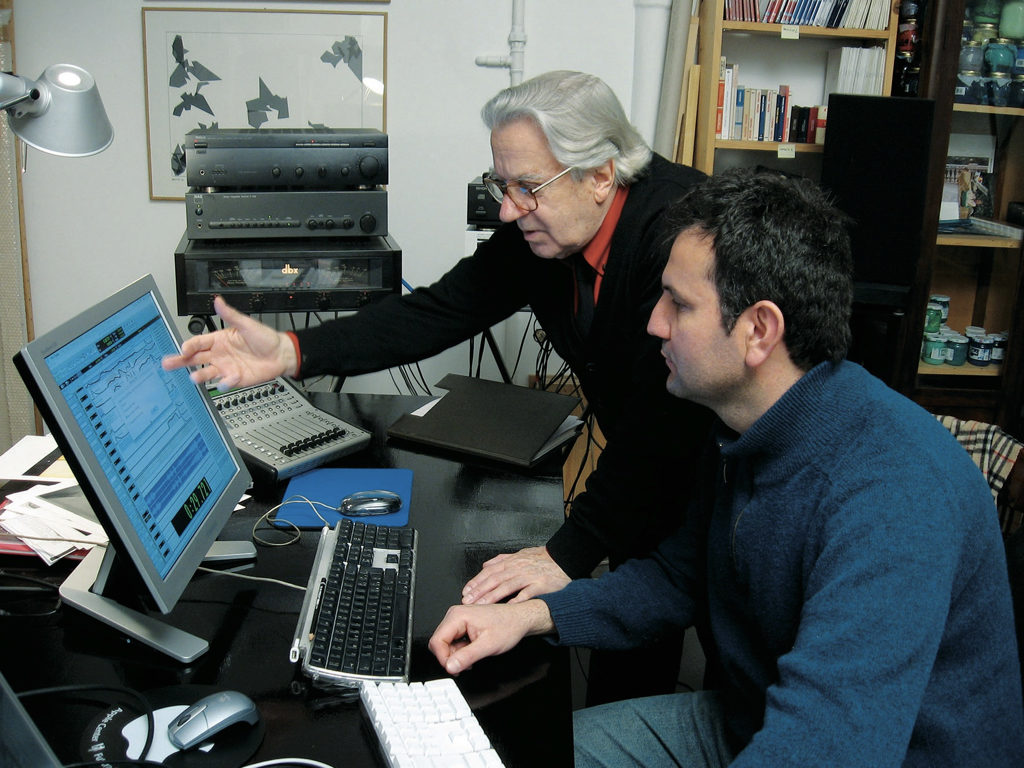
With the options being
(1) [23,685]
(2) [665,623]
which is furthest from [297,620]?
(2) [665,623]

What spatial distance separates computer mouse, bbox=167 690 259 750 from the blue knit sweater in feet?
1.36

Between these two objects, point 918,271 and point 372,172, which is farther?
point 918,271

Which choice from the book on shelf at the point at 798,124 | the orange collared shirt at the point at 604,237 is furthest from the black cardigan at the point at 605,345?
the book on shelf at the point at 798,124

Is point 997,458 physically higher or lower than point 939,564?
lower

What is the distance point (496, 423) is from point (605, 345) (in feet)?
1.12

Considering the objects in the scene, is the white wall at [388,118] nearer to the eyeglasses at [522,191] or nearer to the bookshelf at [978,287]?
the bookshelf at [978,287]

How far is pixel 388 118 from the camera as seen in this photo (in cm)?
343

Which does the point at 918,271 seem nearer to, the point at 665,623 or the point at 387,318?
the point at 387,318

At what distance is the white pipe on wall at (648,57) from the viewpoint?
3.37 metres

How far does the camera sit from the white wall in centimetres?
331

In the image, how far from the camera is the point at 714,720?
4.37ft

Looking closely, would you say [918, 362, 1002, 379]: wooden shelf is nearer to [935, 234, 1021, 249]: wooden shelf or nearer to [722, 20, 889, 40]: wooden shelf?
[935, 234, 1021, 249]: wooden shelf

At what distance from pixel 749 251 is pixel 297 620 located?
28.5 inches

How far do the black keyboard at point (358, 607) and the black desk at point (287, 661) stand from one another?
0.04 metres
